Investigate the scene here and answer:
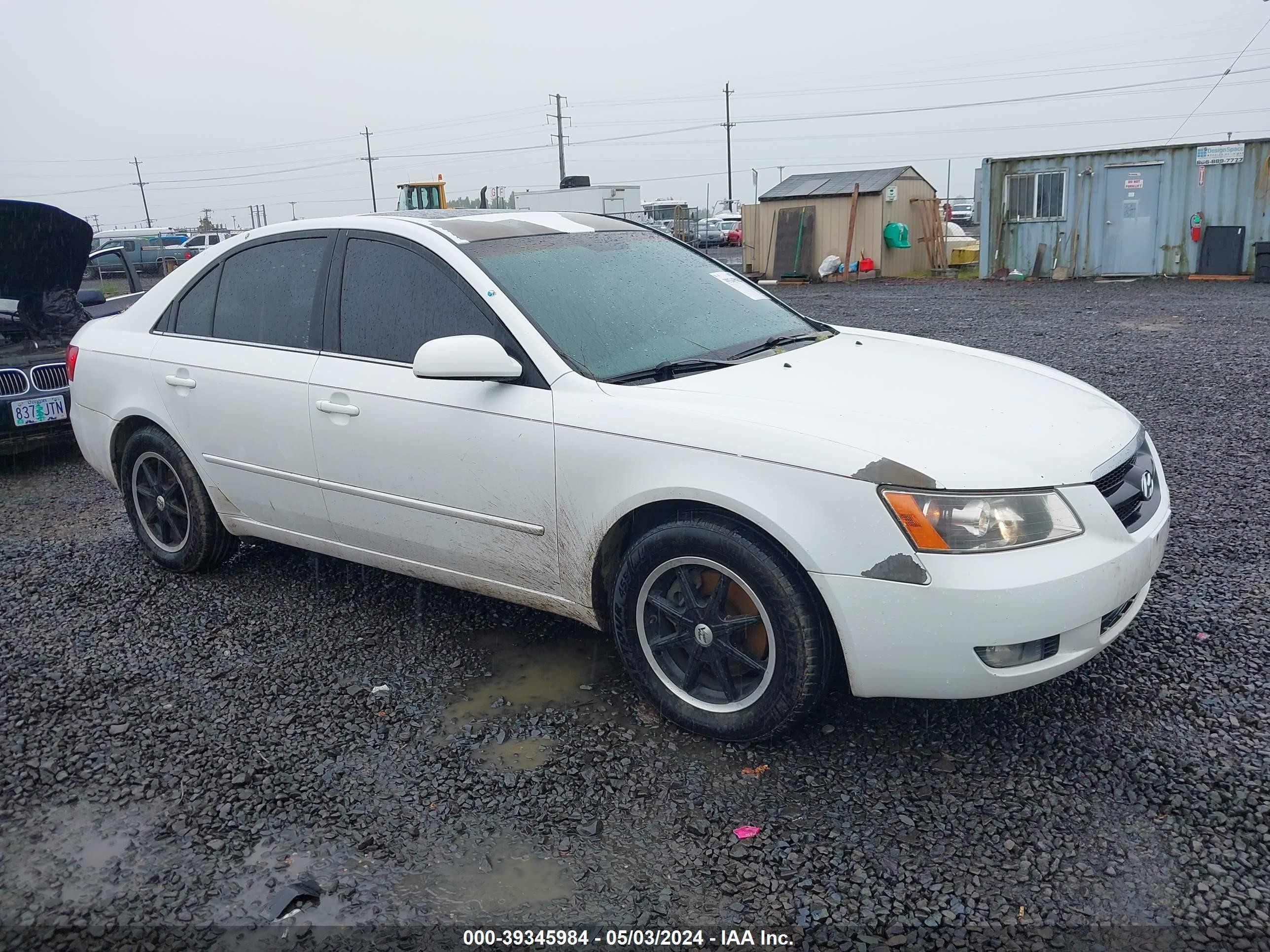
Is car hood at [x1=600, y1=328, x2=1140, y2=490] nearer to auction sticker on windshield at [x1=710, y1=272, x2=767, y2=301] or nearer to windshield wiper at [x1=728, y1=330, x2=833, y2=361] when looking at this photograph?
windshield wiper at [x1=728, y1=330, x2=833, y2=361]

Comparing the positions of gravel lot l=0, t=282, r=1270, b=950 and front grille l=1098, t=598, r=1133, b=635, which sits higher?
front grille l=1098, t=598, r=1133, b=635

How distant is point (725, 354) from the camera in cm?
365

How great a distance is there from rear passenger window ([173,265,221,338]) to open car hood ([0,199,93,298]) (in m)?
2.91

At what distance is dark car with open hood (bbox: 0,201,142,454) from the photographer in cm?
677

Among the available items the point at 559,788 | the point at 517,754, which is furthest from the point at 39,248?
the point at 559,788

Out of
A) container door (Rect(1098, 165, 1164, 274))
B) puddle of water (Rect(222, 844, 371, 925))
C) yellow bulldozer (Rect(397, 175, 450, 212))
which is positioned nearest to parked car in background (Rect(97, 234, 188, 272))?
yellow bulldozer (Rect(397, 175, 450, 212))

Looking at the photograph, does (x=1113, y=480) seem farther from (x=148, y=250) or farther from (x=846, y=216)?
(x=148, y=250)

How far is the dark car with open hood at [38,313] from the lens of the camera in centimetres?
677

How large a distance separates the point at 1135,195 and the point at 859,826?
2047cm

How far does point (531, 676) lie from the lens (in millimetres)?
3678

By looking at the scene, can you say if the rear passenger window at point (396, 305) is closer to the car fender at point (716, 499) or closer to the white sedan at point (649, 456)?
the white sedan at point (649, 456)

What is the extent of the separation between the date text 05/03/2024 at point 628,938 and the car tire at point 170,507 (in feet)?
9.33

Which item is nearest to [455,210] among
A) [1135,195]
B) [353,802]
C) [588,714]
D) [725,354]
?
[725,354]

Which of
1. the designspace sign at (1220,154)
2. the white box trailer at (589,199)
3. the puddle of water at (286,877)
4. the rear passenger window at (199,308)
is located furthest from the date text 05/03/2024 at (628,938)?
the white box trailer at (589,199)
